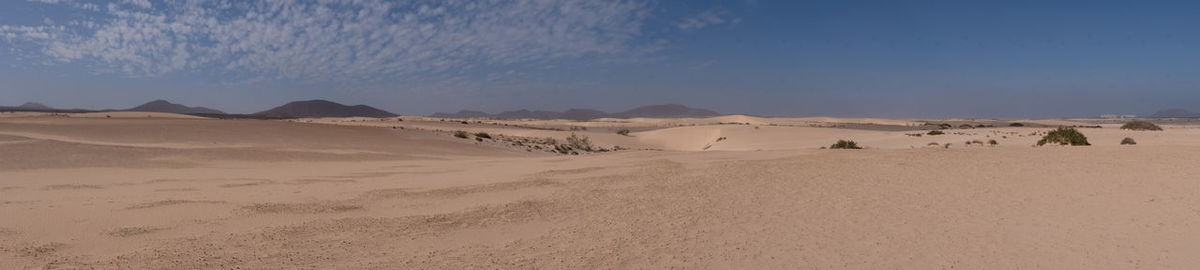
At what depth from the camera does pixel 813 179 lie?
10.2 m

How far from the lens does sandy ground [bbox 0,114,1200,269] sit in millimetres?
5102

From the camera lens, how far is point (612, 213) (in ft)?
23.9

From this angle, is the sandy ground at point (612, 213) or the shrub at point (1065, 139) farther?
the shrub at point (1065, 139)

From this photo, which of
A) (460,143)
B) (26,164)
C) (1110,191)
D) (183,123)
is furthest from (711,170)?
(183,123)

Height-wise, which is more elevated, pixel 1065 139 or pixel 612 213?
pixel 1065 139

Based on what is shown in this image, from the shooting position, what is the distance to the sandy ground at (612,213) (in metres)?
5.10

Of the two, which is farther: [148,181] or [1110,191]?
[148,181]

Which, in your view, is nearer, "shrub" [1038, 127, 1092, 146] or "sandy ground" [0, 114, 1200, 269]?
"sandy ground" [0, 114, 1200, 269]

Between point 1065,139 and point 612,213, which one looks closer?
point 612,213

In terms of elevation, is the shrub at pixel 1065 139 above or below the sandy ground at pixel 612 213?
above

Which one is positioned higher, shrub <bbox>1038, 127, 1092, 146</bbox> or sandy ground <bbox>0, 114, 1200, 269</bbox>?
shrub <bbox>1038, 127, 1092, 146</bbox>

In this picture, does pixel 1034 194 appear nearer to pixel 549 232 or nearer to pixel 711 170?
pixel 711 170

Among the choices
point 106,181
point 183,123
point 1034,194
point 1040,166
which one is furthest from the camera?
point 183,123

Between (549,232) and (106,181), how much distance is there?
7803 millimetres
